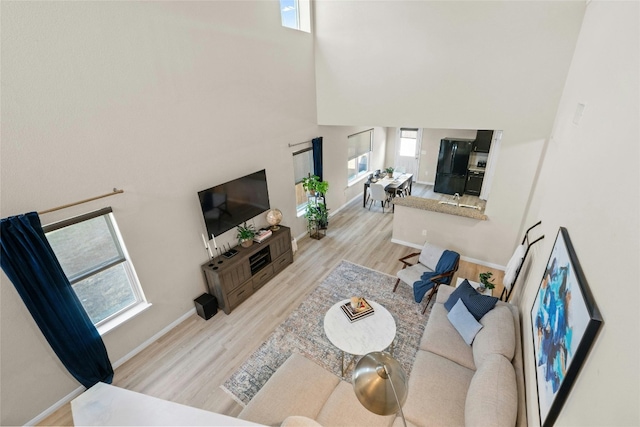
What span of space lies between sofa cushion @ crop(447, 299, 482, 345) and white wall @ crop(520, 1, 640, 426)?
502 mm

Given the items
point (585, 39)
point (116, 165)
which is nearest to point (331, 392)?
point (116, 165)

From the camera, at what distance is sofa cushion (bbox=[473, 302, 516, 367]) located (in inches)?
102

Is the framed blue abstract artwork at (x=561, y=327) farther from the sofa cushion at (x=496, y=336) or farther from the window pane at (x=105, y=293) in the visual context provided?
the window pane at (x=105, y=293)

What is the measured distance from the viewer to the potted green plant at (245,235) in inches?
178

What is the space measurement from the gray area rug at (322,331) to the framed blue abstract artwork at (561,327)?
1.63m

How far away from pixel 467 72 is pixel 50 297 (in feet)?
19.2

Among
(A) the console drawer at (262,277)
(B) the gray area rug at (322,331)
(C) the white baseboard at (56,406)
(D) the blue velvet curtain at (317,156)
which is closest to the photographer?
(C) the white baseboard at (56,406)

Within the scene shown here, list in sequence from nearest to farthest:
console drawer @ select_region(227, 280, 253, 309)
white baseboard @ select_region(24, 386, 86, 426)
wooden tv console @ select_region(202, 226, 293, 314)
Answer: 1. white baseboard @ select_region(24, 386, 86, 426)
2. wooden tv console @ select_region(202, 226, 293, 314)
3. console drawer @ select_region(227, 280, 253, 309)

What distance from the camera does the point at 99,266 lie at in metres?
3.17

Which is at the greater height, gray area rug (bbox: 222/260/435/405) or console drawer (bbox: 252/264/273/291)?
console drawer (bbox: 252/264/273/291)

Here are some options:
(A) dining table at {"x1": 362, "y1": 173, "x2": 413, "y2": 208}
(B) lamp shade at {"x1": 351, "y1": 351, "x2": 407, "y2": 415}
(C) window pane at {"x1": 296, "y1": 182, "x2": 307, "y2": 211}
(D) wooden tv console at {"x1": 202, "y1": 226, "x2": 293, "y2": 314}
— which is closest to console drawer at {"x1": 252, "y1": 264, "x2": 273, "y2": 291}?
(D) wooden tv console at {"x1": 202, "y1": 226, "x2": 293, "y2": 314}

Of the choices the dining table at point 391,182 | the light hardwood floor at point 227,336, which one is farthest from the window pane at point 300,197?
the dining table at point 391,182

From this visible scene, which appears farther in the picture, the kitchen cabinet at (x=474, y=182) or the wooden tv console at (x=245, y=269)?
the kitchen cabinet at (x=474, y=182)

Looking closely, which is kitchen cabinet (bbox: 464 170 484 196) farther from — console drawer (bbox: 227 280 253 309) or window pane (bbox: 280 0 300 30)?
console drawer (bbox: 227 280 253 309)
